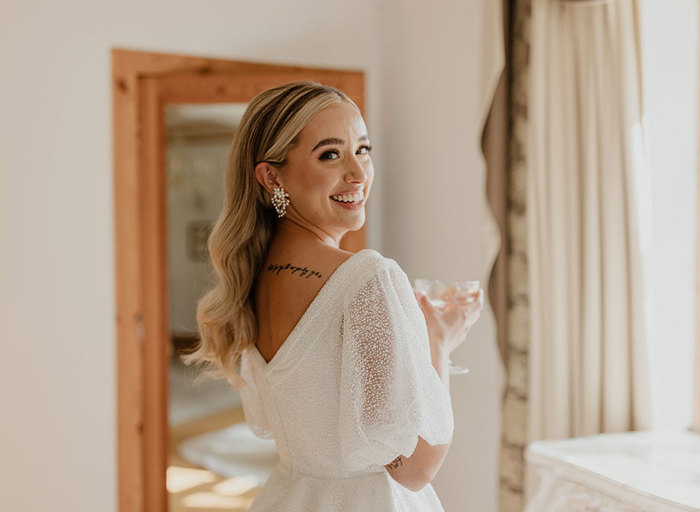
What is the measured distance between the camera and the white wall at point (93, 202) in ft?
9.09

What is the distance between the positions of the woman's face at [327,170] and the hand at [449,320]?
25cm

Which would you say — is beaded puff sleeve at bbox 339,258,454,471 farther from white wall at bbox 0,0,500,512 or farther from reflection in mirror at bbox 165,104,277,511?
reflection in mirror at bbox 165,104,277,511

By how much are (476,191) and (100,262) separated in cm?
162

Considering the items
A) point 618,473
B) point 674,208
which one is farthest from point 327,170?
point 674,208

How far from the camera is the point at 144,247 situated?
3025mm

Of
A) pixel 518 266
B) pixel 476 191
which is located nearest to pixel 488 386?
pixel 518 266

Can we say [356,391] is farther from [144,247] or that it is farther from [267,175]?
[144,247]

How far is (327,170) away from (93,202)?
6.16 feet

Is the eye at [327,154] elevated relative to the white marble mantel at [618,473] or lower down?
elevated

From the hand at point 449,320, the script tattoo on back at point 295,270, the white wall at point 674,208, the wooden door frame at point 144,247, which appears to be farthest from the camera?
the wooden door frame at point 144,247

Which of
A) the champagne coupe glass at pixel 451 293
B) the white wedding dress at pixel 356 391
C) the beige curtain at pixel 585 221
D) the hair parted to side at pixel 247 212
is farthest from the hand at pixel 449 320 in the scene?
the beige curtain at pixel 585 221

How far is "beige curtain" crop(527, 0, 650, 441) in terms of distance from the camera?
92.0 inches

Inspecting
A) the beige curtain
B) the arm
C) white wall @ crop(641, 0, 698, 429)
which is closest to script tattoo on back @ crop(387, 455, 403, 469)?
the arm

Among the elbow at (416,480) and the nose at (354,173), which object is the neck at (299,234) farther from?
the elbow at (416,480)
